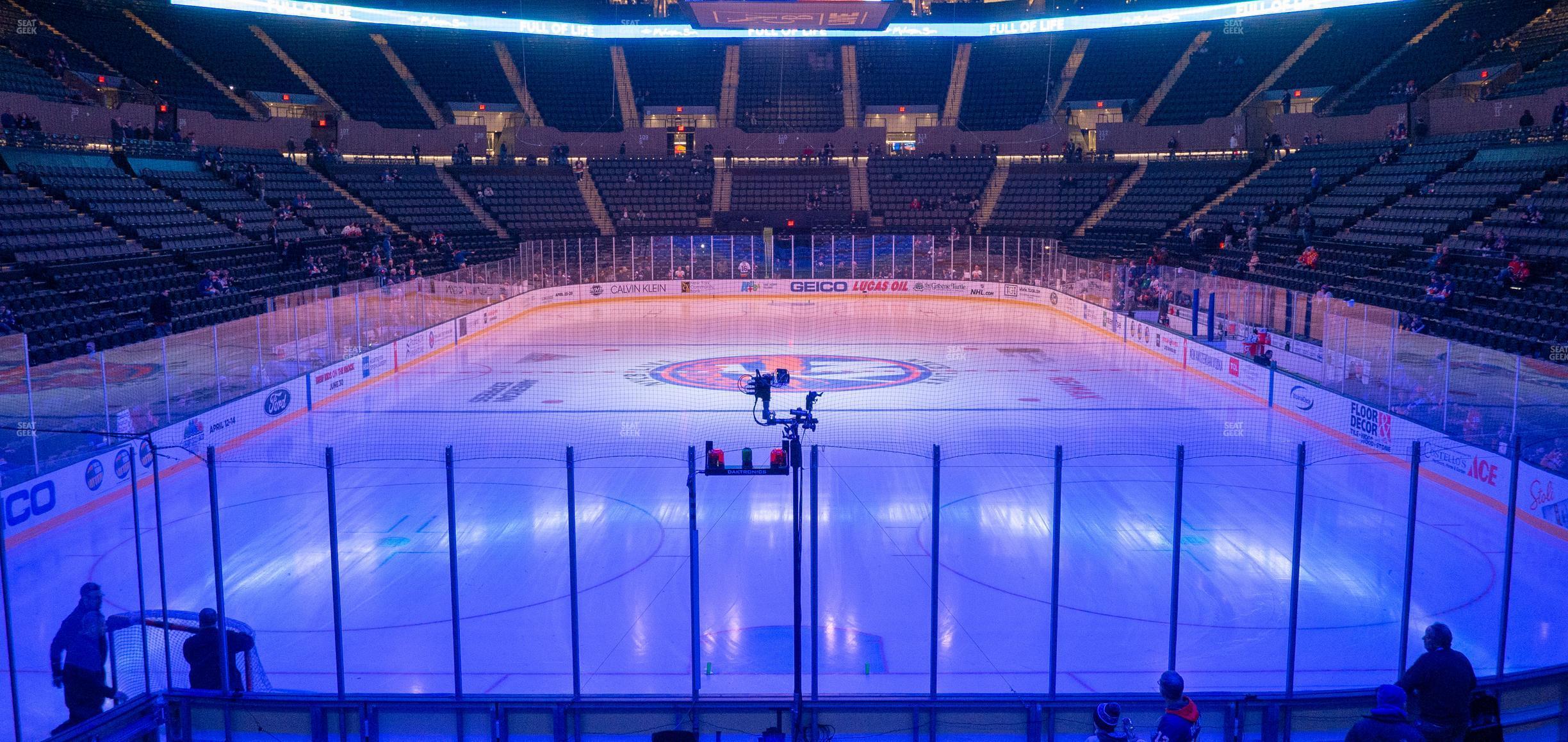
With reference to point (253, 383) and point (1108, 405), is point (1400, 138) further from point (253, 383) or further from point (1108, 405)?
point (253, 383)

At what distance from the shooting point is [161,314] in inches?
790

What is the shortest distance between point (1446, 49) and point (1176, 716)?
4023 centimetres

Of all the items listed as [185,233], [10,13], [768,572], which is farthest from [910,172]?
[768,572]

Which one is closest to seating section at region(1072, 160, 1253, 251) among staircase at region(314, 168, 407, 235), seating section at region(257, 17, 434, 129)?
staircase at region(314, 168, 407, 235)

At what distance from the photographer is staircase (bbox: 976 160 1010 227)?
43656mm

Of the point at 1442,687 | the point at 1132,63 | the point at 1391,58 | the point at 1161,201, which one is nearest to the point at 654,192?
the point at 1161,201

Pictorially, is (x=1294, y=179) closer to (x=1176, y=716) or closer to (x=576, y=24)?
(x=576, y=24)

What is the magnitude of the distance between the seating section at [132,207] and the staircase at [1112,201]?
2841 centimetres

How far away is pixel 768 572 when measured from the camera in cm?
1031

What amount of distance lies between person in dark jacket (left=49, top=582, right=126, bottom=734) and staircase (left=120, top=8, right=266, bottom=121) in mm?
38247

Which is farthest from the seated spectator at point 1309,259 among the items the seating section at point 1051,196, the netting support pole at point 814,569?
the netting support pole at point 814,569

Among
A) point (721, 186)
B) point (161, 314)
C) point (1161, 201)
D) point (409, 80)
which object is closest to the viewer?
point (161, 314)

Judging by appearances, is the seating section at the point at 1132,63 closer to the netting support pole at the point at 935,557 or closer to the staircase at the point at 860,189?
the staircase at the point at 860,189

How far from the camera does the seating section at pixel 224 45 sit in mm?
42031
